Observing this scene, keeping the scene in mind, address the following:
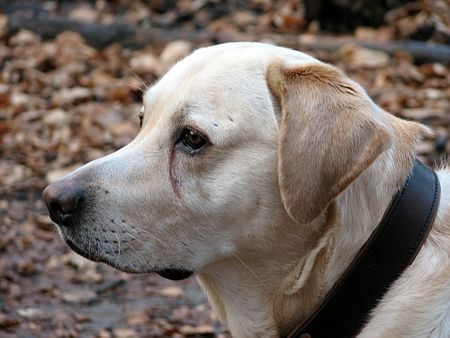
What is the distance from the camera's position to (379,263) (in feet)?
9.30

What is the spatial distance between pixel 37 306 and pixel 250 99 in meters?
2.28

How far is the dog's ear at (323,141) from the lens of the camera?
2689 mm

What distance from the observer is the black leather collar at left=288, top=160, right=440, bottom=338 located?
282cm

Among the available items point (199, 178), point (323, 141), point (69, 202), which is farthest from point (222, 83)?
point (69, 202)

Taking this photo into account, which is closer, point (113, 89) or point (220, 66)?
point (220, 66)

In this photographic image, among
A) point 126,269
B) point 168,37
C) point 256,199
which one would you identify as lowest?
point 168,37

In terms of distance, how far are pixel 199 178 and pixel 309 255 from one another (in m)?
0.49

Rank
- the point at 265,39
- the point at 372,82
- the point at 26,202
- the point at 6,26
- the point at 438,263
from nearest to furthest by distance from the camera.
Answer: the point at 438,263
the point at 26,202
the point at 372,82
the point at 265,39
the point at 6,26

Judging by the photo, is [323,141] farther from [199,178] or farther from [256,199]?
[199,178]

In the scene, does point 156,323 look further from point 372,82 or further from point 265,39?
point 265,39

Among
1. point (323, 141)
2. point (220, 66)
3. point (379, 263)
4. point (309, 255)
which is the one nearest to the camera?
point (323, 141)

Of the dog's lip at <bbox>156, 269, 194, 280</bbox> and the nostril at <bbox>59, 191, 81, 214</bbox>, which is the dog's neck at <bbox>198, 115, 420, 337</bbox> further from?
the nostril at <bbox>59, 191, 81, 214</bbox>

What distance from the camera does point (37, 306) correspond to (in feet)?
15.3

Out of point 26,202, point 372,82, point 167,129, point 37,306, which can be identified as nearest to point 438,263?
point 167,129
